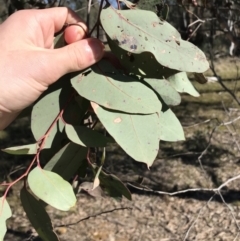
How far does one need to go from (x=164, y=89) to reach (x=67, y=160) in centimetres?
22

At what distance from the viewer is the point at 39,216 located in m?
0.80

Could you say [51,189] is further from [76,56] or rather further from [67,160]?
[76,56]

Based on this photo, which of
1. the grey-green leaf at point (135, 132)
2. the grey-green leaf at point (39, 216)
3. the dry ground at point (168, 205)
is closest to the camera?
the grey-green leaf at point (135, 132)

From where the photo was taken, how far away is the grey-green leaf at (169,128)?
78cm

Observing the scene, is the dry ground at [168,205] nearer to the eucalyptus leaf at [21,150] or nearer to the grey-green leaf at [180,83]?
the grey-green leaf at [180,83]

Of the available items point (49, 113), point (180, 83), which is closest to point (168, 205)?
point (180, 83)

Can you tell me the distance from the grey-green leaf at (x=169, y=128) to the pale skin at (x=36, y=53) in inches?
6.3

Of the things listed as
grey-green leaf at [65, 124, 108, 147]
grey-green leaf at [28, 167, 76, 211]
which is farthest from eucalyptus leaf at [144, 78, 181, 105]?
grey-green leaf at [28, 167, 76, 211]

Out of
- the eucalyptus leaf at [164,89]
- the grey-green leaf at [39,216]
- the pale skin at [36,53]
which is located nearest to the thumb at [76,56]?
the pale skin at [36,53]

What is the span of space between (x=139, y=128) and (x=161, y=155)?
3.10 metres

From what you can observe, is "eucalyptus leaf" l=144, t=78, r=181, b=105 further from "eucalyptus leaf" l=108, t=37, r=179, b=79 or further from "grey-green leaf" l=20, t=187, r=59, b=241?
"grey-green leaf" l=20, t=187, r=59, b=241

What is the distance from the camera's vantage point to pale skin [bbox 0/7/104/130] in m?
0.81

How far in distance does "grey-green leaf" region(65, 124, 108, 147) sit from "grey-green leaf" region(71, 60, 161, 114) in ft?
0.20

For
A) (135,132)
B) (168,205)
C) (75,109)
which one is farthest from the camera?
(168,205)
